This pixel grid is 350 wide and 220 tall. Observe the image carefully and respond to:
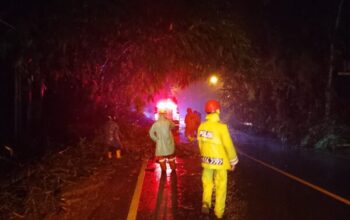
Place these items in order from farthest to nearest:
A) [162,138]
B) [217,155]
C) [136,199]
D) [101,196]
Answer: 1. [162,138]
2. [101,196]
3. [136,199]
4. [217,155]

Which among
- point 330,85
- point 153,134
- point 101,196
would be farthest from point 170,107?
point 101,196

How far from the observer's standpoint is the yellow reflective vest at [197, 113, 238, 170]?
6584 millimetres

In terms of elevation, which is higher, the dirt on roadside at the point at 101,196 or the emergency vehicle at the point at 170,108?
the emergency vehicle at the point at 170,108

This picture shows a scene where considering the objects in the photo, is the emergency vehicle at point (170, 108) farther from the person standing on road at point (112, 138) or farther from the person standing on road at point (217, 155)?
the person standing on road at point (217, 155)

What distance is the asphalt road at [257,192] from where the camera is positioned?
24.1ft

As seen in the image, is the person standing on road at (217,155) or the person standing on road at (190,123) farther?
the person standing on road at (190,123)

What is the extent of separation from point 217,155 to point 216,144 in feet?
0.59

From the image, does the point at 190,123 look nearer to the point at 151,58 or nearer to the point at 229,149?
the point at 151,58

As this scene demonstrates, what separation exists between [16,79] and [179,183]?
7.91 metres

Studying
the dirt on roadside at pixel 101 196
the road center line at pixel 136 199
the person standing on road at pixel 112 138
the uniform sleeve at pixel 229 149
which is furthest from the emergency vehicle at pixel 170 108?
the uniform sleeve at pixel 229 149

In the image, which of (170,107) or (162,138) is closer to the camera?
(162,138)

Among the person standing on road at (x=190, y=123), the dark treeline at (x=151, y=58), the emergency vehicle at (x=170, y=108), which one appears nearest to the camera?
the dark treeline at (x=151, y=58)

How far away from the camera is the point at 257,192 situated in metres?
9.12

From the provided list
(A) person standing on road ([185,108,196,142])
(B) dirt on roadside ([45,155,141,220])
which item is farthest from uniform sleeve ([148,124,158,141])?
(A) person standing on road ([185,108,196,142])
